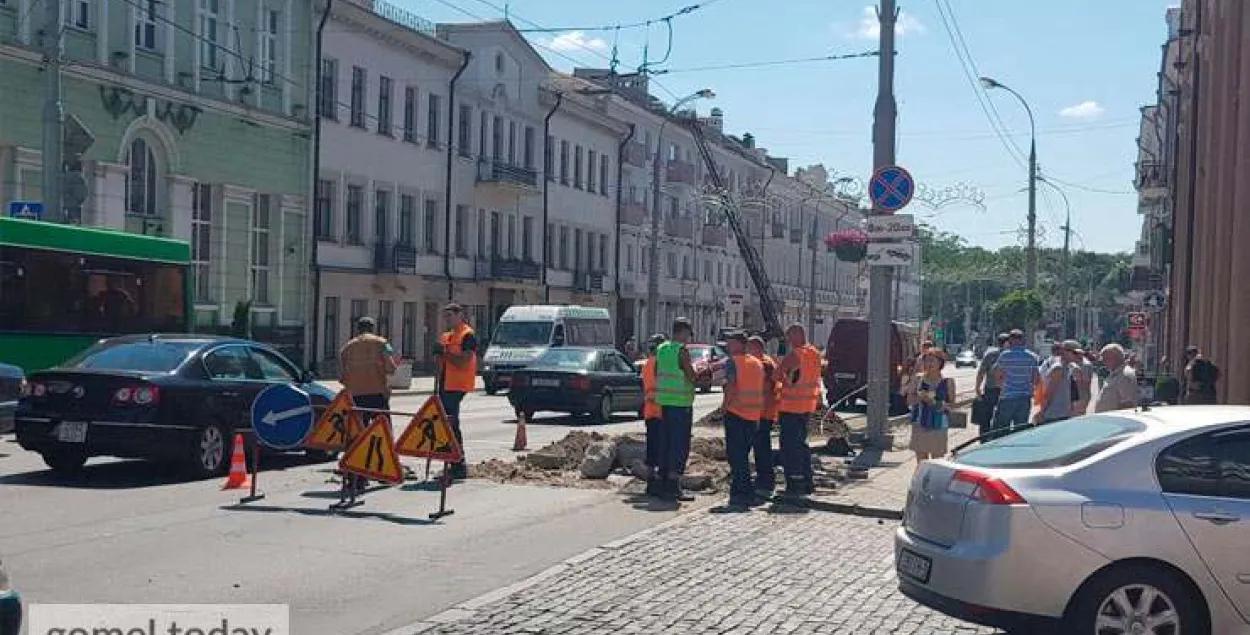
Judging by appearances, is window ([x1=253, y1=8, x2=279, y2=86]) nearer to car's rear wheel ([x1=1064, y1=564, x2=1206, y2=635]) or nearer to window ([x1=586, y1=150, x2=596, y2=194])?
window ([x1=586, y1=150, x2=596, y2=194])

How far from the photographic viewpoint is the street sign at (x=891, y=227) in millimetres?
17781

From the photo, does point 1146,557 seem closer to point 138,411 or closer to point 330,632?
point 330,632

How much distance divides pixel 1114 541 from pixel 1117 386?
8087mm

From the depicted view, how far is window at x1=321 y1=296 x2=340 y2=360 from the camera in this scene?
42781mm

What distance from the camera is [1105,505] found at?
7.16 meters

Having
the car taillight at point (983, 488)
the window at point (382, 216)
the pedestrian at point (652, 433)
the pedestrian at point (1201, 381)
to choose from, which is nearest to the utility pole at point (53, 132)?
the pedestrian at point (652, 433)

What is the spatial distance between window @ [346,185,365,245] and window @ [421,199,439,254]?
4003mm

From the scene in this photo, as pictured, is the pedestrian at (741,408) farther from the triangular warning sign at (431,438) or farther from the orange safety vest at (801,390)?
the triangular warning sign at (431,438)

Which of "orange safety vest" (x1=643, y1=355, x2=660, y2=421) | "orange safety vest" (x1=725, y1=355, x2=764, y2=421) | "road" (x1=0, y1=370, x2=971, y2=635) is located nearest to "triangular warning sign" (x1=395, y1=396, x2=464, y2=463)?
"road" (x1=0, y1=370, x2=971, y2=635)

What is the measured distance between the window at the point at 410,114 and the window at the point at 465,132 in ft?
10.7

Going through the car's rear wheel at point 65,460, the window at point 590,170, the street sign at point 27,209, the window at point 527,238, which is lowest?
the car's rear wheel at point 65,460

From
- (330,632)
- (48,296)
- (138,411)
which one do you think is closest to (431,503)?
(138,411)

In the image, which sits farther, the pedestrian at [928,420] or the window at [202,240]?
the window at [202,240]

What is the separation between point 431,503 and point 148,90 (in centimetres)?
2392
